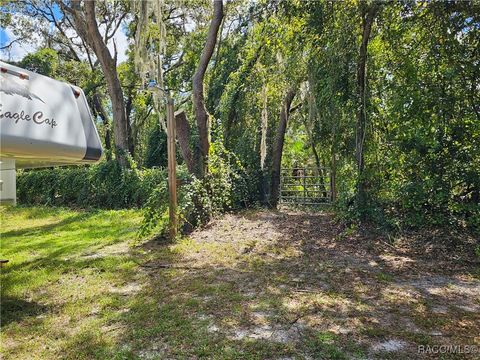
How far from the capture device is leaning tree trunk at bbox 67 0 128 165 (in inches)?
330

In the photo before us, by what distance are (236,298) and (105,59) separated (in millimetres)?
8370

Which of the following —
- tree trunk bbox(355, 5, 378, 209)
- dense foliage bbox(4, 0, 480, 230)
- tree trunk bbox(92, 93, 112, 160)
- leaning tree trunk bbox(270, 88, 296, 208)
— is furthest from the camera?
tree trunk bbox(92, 93, 112, 160)

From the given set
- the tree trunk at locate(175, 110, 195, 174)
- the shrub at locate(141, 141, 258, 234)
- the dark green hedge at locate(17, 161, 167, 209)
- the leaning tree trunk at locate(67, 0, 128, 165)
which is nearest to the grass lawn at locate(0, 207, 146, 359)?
the shrub at locate(141, 141, 258, 234)

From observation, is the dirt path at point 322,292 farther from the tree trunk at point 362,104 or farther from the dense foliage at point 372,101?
the tree trunk at point 362,104

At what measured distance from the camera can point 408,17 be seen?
4.79 meters

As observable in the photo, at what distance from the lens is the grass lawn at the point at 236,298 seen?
213 centimetres

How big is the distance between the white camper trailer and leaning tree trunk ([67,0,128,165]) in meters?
6.21

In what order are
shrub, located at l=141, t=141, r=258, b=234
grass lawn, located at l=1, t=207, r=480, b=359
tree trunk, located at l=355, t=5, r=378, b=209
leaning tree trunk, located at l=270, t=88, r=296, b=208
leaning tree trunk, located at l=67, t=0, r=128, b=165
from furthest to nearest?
leaning tree trunk, located at l=67, t=0, r=128, b=165 → leaning tree trunk, located at l=270, t=88, r=296, b=208 → tree trunk, located at l=355, t=5, r=378, b=209 → shrub, located at l=141, t=141, r=258, b=234 → grass lawn, located at l=1, t=207, r=480, b=359

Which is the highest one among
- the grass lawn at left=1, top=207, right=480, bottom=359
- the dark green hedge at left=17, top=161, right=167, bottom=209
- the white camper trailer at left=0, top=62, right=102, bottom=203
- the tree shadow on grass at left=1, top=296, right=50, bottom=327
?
the white camper trailer at left=0, top=62, right=102, bottom=203

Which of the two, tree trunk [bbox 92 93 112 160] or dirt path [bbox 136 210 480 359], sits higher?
tree trunk [bbox 92 93 112 160]

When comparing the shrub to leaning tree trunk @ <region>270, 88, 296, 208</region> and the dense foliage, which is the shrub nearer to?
the dense foliage

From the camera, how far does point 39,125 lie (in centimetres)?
274

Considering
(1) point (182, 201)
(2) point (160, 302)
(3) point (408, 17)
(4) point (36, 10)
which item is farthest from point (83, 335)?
(4) point (36, 10)

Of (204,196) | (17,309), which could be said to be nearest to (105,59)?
(204,196)
